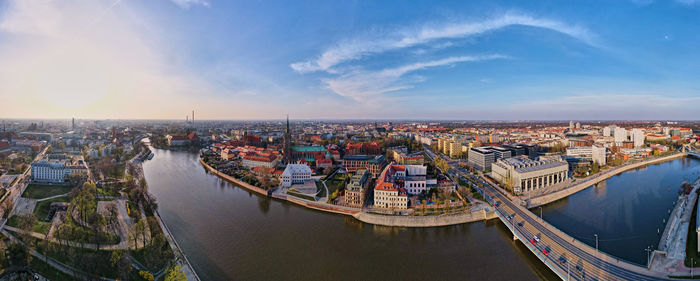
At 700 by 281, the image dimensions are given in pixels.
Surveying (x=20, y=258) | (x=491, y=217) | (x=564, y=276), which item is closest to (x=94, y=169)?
(x=20, y=258)

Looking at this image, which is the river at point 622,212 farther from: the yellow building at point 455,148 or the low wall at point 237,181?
the low wall at point 237,181

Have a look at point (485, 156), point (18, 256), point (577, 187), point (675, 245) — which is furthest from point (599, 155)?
point (18, 256)

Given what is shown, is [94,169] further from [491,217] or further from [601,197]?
[601,197]

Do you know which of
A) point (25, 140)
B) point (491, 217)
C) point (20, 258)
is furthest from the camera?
point (25, 140)

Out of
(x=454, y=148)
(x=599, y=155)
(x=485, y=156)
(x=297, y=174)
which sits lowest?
(x=297, y=174)

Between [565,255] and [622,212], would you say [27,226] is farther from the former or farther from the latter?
[622,212]
